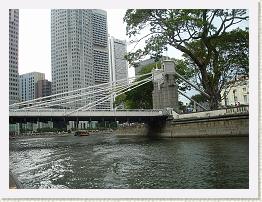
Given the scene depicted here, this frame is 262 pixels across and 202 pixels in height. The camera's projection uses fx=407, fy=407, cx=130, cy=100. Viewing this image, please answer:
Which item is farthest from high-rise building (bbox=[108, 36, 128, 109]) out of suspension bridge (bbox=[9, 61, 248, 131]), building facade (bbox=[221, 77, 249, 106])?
suspension bridge (bbox=[9, 61, 248, 131])

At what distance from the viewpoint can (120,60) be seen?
33.1 ft

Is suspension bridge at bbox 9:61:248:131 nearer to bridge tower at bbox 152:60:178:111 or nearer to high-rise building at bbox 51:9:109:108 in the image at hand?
bridge tower at bbox 152:60:178:111

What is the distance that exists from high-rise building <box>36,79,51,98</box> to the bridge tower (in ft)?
37.4

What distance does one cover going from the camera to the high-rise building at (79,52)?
7.96 m

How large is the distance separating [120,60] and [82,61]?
177 centimetres

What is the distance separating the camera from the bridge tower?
20797 millimetres

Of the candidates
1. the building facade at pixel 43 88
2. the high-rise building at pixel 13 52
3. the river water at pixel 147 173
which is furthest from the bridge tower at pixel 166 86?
the high-rise building at pixel 13 52

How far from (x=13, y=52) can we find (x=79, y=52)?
82.8 inches

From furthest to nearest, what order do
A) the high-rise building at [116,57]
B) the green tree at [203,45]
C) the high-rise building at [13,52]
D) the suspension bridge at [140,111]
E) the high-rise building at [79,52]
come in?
the suspension bridge at [140,111] → the green tree at [203,45] → the high-rise building at [116,57] → the high-rise building at [79,52] → the high-rise building at [13,52]

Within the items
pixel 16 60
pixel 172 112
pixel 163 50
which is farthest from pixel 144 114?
pixel 16 60

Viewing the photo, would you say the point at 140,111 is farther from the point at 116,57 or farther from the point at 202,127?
the point at 116,57

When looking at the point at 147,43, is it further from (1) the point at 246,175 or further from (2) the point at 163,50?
(1) the point at 246,175

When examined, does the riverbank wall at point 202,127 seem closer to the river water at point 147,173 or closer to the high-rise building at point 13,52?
the river water at point 147,173

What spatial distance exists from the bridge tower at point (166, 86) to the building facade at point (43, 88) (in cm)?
1141
